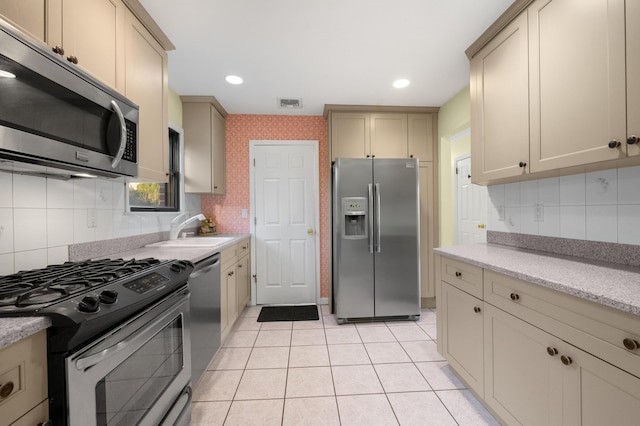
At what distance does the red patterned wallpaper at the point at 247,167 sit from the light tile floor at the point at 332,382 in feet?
3.74

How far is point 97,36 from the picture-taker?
1.32 meters

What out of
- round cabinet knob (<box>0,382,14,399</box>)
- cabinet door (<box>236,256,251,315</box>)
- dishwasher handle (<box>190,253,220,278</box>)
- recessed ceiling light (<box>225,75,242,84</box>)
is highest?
recessed ceiling light (<box>225,75,242,84</box>)

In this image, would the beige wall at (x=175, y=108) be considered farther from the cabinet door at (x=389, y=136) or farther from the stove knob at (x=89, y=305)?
the stove knob at (x=89, y=305)

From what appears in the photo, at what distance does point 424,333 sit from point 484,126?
6.45 feet

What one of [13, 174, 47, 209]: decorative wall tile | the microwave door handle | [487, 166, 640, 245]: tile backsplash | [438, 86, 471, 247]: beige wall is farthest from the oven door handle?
[438, 86, 471, 247]: beige wall

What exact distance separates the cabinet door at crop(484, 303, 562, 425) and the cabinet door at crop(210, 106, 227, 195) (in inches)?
112

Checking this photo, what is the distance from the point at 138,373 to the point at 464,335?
1.79 metres

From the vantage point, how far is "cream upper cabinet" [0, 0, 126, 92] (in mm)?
998

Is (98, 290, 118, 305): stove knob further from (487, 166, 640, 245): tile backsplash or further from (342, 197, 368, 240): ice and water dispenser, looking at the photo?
(487, 166, 640, 245): tile backsplash

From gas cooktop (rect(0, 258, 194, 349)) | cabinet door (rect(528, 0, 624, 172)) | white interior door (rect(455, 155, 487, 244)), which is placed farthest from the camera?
white interior door (rect(455, 155, 487, 244))

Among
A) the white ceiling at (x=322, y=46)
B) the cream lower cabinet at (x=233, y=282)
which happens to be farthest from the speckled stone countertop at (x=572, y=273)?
the cream lower cabinet at (x=233, y=282)

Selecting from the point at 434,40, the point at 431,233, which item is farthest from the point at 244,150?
the point at 431,233

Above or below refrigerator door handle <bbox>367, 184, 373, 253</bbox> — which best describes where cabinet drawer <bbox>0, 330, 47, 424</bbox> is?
below

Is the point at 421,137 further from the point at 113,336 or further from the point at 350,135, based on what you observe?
the point at 113,336
